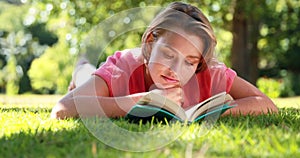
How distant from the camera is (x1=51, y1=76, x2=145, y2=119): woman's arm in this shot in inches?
108

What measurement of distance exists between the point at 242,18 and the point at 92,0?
13.6ft

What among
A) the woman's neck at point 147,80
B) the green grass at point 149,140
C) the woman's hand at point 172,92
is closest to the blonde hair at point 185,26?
the woman's neck at point 147,80

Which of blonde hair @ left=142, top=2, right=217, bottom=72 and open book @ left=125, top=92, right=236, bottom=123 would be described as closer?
open book @ left=125, top=92, right=236, bottom=123

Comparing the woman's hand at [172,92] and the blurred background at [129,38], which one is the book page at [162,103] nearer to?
the woman's hand at [172,92]

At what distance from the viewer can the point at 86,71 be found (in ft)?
14.7

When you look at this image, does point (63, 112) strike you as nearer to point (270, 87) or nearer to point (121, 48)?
point (121, 48)

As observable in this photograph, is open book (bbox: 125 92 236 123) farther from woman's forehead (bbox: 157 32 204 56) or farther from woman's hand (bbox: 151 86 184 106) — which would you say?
woman's forehead (bbox: 157 32 204 56)

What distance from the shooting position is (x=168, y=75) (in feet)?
8.29

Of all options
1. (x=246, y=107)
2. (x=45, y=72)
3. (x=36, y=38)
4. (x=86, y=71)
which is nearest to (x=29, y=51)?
(x=36, y=38)

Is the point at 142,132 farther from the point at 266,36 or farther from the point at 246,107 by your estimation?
the point at 266,36

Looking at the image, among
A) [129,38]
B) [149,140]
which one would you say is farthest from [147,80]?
[129,38]

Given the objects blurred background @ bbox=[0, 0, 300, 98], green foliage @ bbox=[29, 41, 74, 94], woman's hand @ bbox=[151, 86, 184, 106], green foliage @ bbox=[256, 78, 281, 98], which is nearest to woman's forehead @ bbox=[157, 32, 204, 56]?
woman's hand @ bbox=[151, 86, 184, 106]

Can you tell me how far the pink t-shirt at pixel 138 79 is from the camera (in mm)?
2916

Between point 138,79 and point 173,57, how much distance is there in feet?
1.72
